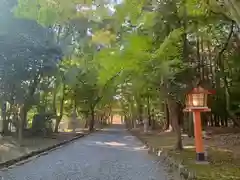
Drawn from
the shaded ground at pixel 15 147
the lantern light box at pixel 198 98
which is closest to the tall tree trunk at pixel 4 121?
the shaded ground at pixel 15 147

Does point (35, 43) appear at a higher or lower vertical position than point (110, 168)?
higher

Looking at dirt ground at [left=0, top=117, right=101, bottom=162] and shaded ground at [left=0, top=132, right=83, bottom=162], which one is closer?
shaded ground at [left=0, top=132, right=83, bottom=162]

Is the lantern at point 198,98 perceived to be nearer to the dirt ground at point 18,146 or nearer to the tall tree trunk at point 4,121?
the dirt ground at point 18,146

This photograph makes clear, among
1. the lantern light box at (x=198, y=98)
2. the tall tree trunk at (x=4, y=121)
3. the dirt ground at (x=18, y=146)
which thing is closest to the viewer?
the lantern light box at (x=198, y=98)

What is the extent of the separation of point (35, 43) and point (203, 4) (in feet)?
35.9

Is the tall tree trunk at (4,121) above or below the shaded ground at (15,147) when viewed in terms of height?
above

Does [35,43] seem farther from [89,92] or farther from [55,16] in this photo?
[89,92]

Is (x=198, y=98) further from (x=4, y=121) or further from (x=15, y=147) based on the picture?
(x=4, y=121)

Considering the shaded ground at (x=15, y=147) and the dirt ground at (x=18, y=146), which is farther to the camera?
the dirt ground at (x=18, y=146)

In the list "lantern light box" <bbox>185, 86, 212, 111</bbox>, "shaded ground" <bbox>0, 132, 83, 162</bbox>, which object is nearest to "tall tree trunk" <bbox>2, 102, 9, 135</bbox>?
"shaded ground" <bbox>0, 132, 83, 162</bbox>

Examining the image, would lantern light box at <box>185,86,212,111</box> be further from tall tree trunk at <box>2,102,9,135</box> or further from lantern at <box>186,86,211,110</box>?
tall tree trunk at <box>2,102,9,135</box>

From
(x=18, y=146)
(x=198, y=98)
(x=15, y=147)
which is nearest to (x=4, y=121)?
(x=18, y=146)

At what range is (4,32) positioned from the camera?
618 inches

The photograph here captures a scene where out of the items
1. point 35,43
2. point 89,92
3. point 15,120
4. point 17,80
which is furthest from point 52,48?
point 89,92
